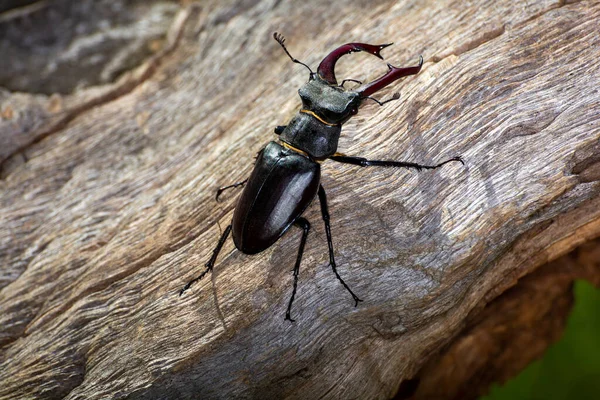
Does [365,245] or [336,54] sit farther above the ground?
[336,54]

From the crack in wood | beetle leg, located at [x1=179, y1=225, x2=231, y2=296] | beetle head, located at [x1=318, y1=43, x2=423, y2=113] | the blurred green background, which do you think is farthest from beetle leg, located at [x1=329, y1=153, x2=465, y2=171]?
the crack in wood

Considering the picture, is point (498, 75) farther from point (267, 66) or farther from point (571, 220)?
point (267, 66)

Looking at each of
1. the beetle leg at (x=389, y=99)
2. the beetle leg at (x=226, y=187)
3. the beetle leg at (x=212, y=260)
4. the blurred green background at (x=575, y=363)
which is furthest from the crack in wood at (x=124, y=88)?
the blurred green background at (x=575, y=363)

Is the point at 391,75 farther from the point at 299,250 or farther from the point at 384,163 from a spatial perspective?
the point at 299,250

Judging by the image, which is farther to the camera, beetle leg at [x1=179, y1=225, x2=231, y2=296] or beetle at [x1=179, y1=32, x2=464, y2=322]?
beetle leg at [x1=179, y1=225, x2=231, y2=296]

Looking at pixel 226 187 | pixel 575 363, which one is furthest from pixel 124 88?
pixel 575 363

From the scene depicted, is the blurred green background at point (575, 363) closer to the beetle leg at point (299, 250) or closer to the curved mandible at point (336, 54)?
the beetle leg at point (299, 250)

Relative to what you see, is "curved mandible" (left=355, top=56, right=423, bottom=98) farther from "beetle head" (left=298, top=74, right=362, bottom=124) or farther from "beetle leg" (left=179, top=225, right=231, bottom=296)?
"beetle leg" (left=179, top=225, right=231, bottom=296)
